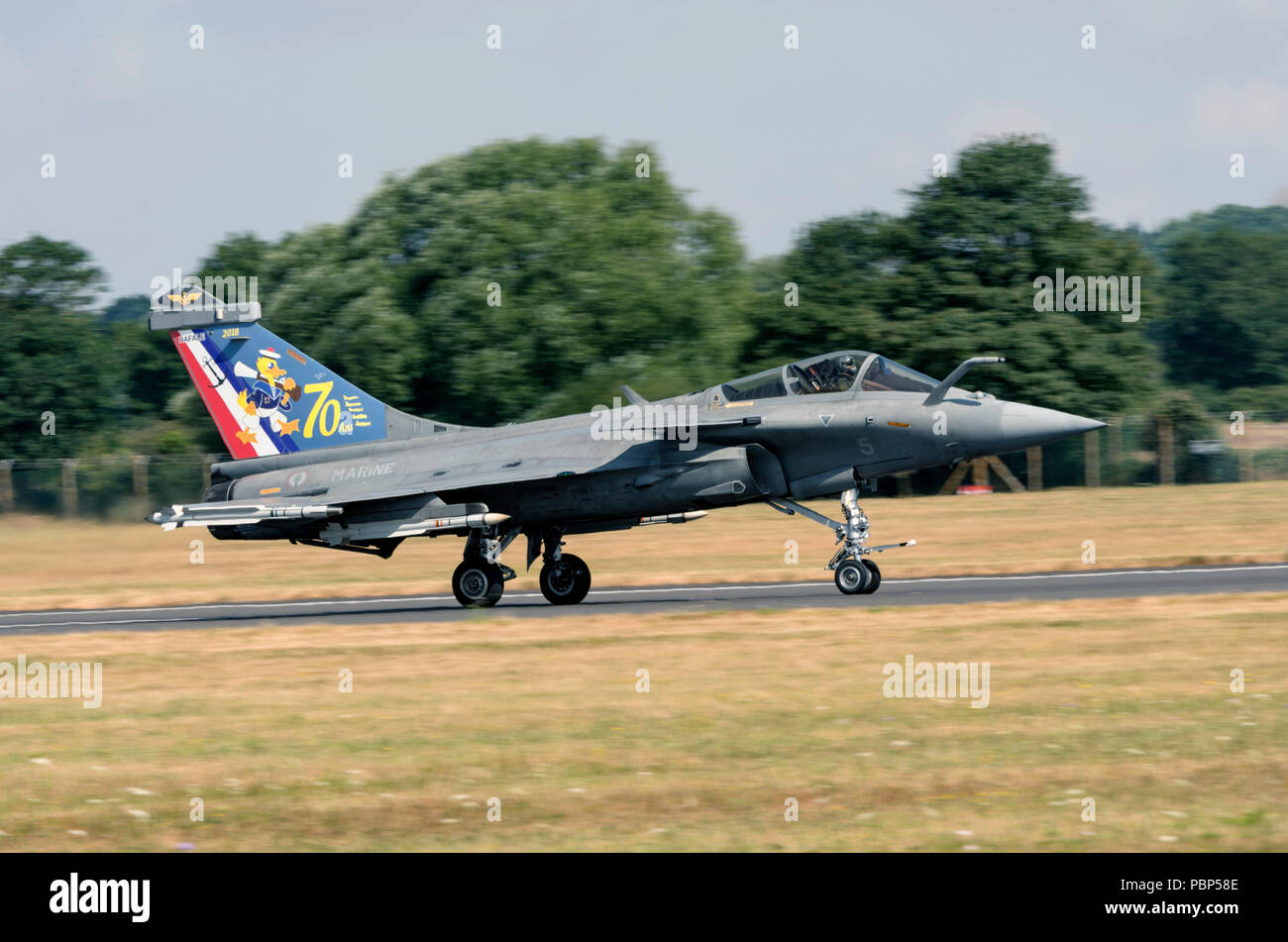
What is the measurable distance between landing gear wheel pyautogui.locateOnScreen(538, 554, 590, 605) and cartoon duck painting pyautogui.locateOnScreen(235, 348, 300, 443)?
13.7 feet

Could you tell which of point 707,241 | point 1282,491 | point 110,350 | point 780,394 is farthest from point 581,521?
point 110,350

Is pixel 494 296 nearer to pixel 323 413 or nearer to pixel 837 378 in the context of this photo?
pixel 323 413

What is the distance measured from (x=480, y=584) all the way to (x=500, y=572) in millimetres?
331

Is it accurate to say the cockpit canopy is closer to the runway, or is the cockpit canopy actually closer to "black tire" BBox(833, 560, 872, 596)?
"black tire" BBox(833, 560, 872, 596)

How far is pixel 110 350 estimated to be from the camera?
201ft

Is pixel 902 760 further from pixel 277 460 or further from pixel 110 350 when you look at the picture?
pixel 110 350

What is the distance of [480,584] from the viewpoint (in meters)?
20.0

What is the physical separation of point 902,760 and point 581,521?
10997 mm

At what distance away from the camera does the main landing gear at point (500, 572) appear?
19953 mm

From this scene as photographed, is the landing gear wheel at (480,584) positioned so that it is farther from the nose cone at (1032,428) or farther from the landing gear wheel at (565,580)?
the nose cone at (1032,428)

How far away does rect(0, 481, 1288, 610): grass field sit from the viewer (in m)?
24.5

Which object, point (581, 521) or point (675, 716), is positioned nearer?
point (675, 716)

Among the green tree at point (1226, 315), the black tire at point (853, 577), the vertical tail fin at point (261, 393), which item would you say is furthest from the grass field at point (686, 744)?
the green tree at point (1226, 315)

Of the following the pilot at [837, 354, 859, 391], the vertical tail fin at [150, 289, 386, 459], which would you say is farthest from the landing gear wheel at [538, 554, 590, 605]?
the pilot at [837, 354, 859, 391]
